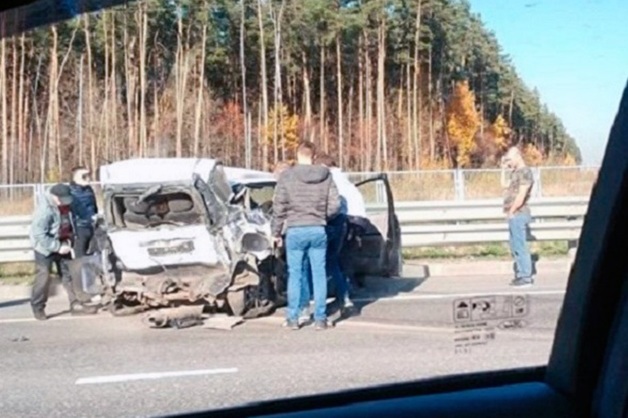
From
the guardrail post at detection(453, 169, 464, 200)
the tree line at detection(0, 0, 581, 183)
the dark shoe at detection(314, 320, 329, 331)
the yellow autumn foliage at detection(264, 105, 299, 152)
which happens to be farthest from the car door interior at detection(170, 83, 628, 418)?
the dark shoe at detection(314, 320, 329, 331)

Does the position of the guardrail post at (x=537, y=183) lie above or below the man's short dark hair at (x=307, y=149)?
below

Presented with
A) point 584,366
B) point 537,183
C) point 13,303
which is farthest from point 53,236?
point 537,183

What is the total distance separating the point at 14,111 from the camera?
3.37 meters

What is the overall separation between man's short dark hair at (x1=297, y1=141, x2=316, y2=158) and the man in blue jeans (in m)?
0.71

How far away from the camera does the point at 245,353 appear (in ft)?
14.9

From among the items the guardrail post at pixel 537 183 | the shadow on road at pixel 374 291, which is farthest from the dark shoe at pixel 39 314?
the guardrail post at pixel 537 183

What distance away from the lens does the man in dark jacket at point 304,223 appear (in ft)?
15.1

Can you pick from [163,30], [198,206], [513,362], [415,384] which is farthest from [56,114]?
[513,362]

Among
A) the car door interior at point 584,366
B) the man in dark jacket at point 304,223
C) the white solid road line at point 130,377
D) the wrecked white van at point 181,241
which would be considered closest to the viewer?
the car door interior at point 584,366

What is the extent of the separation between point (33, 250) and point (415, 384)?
1372mm

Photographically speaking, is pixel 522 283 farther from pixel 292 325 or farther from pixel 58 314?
pixel 58 314

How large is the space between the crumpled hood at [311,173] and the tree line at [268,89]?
166 mm

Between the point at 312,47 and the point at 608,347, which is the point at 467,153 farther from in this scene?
the point at 608,347

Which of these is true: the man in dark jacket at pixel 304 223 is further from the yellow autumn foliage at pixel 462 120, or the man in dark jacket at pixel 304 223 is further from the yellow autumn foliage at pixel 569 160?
the yellow autumn foliage at pixel 569 160
